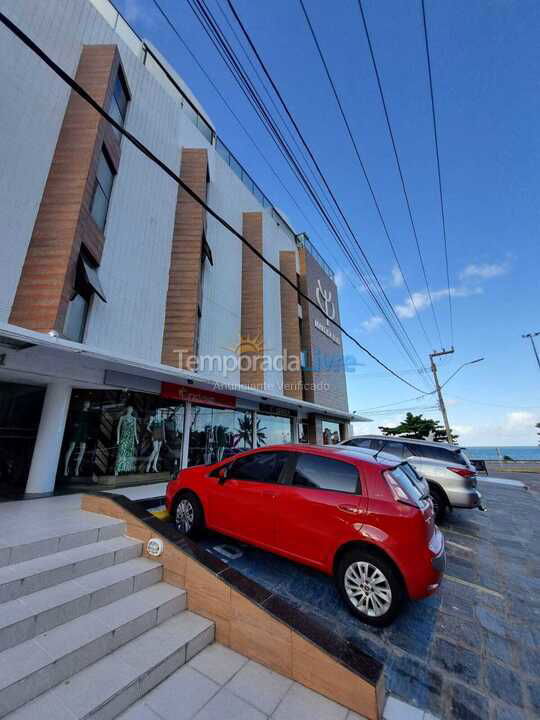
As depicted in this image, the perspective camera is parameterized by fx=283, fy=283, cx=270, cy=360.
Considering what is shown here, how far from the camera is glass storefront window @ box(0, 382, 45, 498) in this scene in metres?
6.46

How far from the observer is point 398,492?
2947mm

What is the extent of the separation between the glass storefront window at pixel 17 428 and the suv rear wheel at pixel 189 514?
4252 mm

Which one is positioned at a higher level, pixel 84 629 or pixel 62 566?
pixel 62 566

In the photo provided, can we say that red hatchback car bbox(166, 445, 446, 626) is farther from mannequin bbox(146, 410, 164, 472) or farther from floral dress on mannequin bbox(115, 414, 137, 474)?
mannequin bbox(146, 410, 164, 472)

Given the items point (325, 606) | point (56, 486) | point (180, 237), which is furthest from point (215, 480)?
point (180, 237)

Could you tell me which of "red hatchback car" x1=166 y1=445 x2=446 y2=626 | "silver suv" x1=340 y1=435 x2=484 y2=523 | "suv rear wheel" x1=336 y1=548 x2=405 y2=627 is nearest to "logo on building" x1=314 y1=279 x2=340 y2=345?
"silver suv" x1=340 y1=435 x2=484 y2=523

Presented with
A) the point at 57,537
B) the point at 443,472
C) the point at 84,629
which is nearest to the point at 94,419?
the point at 57,537

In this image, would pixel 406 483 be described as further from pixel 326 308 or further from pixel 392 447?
pixel 326 308

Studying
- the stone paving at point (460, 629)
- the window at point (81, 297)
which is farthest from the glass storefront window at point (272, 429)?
the stone paving at point (460, 629)

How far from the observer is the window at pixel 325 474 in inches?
125

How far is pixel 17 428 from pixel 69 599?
250 inches

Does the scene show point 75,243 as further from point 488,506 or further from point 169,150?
point 488,506

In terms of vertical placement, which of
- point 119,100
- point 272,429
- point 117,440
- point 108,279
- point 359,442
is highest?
point 119,100

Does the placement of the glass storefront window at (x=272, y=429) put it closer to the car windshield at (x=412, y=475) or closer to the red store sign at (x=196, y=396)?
the red store sign at (x=196, y=396)
